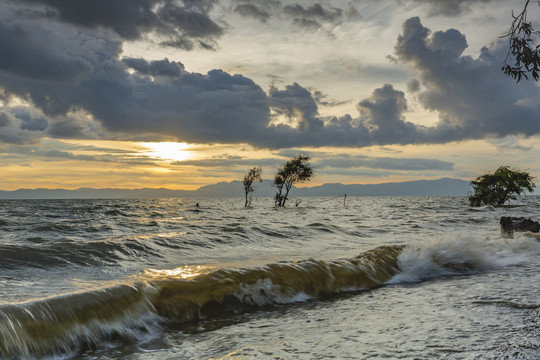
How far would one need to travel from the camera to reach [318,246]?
13.7m

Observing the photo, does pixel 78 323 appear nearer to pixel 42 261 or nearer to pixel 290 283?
pixel 290 283

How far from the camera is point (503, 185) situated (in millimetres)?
56062

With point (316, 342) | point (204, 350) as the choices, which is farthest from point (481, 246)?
point (204, 350)

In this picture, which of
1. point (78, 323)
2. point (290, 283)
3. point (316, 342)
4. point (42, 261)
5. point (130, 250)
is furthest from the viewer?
point (130, 250)

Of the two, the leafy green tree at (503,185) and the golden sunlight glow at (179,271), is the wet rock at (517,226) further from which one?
the leafy green tree at (503,185)

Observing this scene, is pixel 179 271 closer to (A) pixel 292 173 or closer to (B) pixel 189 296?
(B) pixel 189 296

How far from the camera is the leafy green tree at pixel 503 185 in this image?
55.6 metres

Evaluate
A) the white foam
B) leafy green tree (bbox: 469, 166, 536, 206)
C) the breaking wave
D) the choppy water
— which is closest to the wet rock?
the white foam

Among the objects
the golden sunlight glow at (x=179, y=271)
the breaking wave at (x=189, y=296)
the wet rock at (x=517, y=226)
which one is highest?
the wet rock at (x=517, y=226)

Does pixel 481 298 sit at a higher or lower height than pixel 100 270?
higher

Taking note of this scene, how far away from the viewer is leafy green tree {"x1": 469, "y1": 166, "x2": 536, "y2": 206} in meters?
55.6

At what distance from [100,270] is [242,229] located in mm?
8908

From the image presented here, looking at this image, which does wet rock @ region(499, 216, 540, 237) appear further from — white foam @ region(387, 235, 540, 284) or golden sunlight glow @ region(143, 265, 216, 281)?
golden sunlight glow @ region(143, 265, 216, 281)

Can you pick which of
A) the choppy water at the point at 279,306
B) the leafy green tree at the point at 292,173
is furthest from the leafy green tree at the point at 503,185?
the choppy water at the point at 279,306
